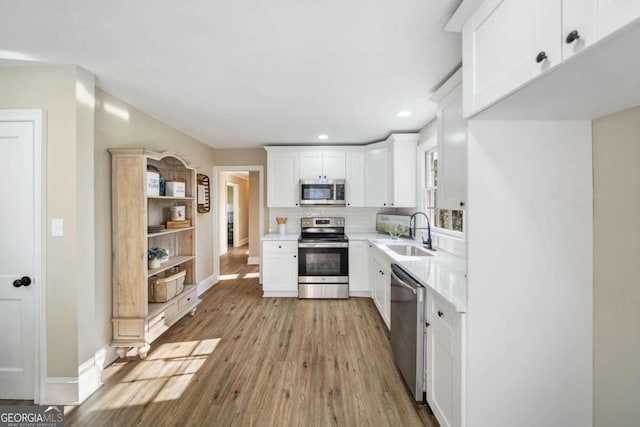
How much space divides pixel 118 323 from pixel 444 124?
325cm

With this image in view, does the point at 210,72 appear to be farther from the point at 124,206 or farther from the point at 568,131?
the point at 568,131

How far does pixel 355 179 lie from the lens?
436 cm

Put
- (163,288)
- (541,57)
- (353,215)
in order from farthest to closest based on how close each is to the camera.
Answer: (353,215) < (163,288) < (541,57)

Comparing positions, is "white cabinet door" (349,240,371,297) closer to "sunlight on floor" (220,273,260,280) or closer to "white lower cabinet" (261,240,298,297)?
"white lower cabinet" (261,240,298,297)

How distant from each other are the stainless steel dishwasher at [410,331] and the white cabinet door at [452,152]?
632mm

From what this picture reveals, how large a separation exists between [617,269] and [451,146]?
1.07 meters

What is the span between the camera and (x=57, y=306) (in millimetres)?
1960

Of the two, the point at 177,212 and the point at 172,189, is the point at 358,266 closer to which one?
the point at 177,212

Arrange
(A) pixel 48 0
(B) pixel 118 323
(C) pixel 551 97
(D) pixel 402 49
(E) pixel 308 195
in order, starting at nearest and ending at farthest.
Result: (C) pixel 551 97
(A) pixel 48 0
(D) pixel 402 49
(B) pixel 118 323
(E) pixel 308 195

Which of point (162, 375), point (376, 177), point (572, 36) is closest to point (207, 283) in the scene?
point (162, 375)

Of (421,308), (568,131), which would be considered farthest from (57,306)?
(568,131)

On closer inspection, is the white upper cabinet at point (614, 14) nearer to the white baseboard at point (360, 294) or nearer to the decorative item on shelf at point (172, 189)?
the decorative item on shelf at point (172, 189)

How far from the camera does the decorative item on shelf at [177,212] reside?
3213 millimetres

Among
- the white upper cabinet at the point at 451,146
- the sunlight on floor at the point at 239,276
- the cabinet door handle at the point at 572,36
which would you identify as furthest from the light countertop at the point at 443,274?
the sunlight on floor at the point at 239,276
